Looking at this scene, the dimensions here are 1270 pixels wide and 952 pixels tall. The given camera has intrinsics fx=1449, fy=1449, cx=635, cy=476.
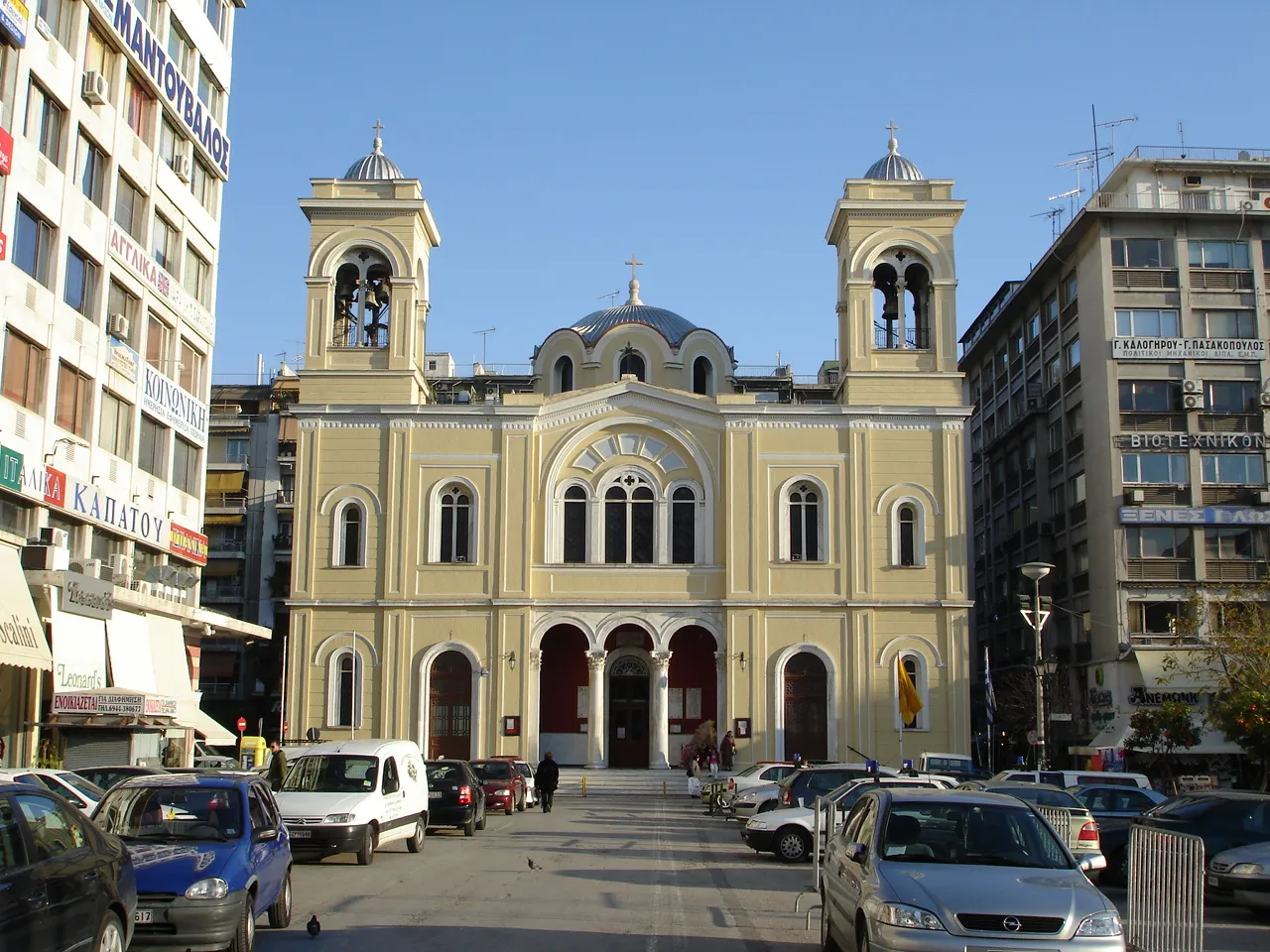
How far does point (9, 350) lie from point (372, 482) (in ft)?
63.7

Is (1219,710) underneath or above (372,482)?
underneath

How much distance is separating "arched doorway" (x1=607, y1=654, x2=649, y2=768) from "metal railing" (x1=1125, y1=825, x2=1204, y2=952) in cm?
3504

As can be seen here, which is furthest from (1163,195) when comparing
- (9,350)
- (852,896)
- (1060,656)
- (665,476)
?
(852,896)

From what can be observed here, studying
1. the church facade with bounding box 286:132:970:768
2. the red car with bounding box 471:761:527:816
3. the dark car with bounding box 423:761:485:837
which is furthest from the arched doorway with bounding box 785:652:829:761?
the dark car with bounding box 423:761:485:837

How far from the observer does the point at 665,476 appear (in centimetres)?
4547

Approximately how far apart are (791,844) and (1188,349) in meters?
30.3

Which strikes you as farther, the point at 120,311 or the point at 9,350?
the point at 120,311

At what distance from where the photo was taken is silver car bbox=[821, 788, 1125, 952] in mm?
9688

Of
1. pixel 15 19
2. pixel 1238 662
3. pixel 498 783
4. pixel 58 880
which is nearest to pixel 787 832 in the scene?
pixel 498 783

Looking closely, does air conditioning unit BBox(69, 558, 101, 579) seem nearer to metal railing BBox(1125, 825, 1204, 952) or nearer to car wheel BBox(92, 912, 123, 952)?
car wheel BBox(92, 912, 123, 952)

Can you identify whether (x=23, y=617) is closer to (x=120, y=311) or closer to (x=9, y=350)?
(x=9, y=350)

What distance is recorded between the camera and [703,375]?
5228 cm

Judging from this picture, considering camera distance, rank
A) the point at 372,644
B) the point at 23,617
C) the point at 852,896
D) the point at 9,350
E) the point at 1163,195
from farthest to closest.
Result: the point at 1163,195
the point at 372,644
the point at 9,350
the point at 23,617
the point at 852,896

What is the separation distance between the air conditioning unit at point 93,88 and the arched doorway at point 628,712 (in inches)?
965
